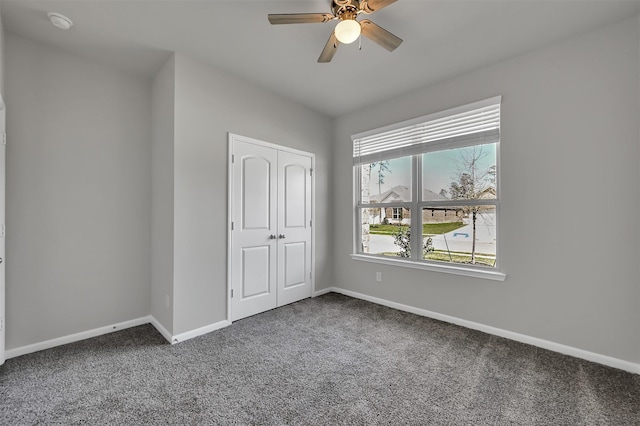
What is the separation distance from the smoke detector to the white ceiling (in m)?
0.05

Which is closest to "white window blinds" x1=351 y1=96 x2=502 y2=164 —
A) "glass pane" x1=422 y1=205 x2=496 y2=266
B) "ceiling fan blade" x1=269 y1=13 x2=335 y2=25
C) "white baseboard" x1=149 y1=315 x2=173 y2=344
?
"glass pane" x1=422 y1=205 x2=496 y2=266

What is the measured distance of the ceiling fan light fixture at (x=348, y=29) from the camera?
6.06ft

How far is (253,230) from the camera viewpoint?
3.36 m

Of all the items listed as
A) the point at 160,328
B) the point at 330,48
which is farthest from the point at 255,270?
the point at 330,48

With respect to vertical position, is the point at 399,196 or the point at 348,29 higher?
the point at 348,29

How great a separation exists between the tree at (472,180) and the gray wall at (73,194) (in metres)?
3.48

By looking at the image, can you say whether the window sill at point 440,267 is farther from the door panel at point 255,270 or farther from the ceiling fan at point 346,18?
the ceiling fan at point 346,18

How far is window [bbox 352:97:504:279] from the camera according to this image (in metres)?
2.98

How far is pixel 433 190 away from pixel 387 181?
2.16ft

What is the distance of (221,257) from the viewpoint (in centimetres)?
305

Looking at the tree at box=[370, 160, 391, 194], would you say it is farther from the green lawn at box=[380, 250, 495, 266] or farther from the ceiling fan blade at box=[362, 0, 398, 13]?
the ceiling fan blade at box=[362, 0, 398, 13]

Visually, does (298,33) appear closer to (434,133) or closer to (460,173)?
(434,133)

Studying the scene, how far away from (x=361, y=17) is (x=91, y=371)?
3444 millimetres

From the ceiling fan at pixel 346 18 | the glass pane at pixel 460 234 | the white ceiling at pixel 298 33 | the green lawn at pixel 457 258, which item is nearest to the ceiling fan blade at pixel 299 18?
the ceiling fan at pixel 346 18
